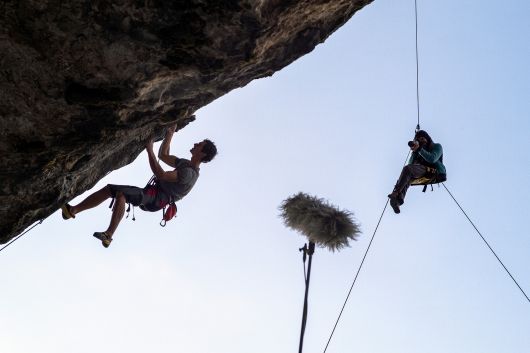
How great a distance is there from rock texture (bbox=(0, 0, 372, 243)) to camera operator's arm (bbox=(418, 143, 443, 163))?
3.60 metres

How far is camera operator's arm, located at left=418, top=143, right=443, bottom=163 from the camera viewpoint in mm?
8578

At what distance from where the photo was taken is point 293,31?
17.7 feet

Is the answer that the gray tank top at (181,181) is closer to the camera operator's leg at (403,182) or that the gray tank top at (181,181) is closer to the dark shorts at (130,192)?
the dark shorts at (130,192)

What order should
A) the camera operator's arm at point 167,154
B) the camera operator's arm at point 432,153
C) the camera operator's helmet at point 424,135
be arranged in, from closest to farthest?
the camera operator's arm at point 167,154 → the camera operator's arm at point 432,153 → the camera operator's helmet at point 424,135

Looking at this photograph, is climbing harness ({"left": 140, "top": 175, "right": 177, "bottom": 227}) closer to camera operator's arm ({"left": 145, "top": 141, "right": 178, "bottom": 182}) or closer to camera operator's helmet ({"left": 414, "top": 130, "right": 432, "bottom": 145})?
camera operator's arm ({"left": 145, "top": 141, "right": 178, "bottom": 182})

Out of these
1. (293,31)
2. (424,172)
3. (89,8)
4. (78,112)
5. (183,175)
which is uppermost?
(424,172)

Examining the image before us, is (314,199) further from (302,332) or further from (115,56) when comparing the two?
(115,56)

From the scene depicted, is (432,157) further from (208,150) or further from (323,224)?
(208,150)

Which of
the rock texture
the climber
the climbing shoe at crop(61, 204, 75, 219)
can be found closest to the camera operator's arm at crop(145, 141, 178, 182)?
the climber

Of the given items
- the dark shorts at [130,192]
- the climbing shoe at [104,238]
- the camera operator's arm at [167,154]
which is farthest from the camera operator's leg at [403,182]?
the climbing shoe at [104,238]

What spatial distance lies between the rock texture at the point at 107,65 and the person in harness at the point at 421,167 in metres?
3.68

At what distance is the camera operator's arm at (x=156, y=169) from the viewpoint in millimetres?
6684

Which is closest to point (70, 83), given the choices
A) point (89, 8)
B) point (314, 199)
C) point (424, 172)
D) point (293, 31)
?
point (89, 8)

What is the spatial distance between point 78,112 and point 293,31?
2583 mm
